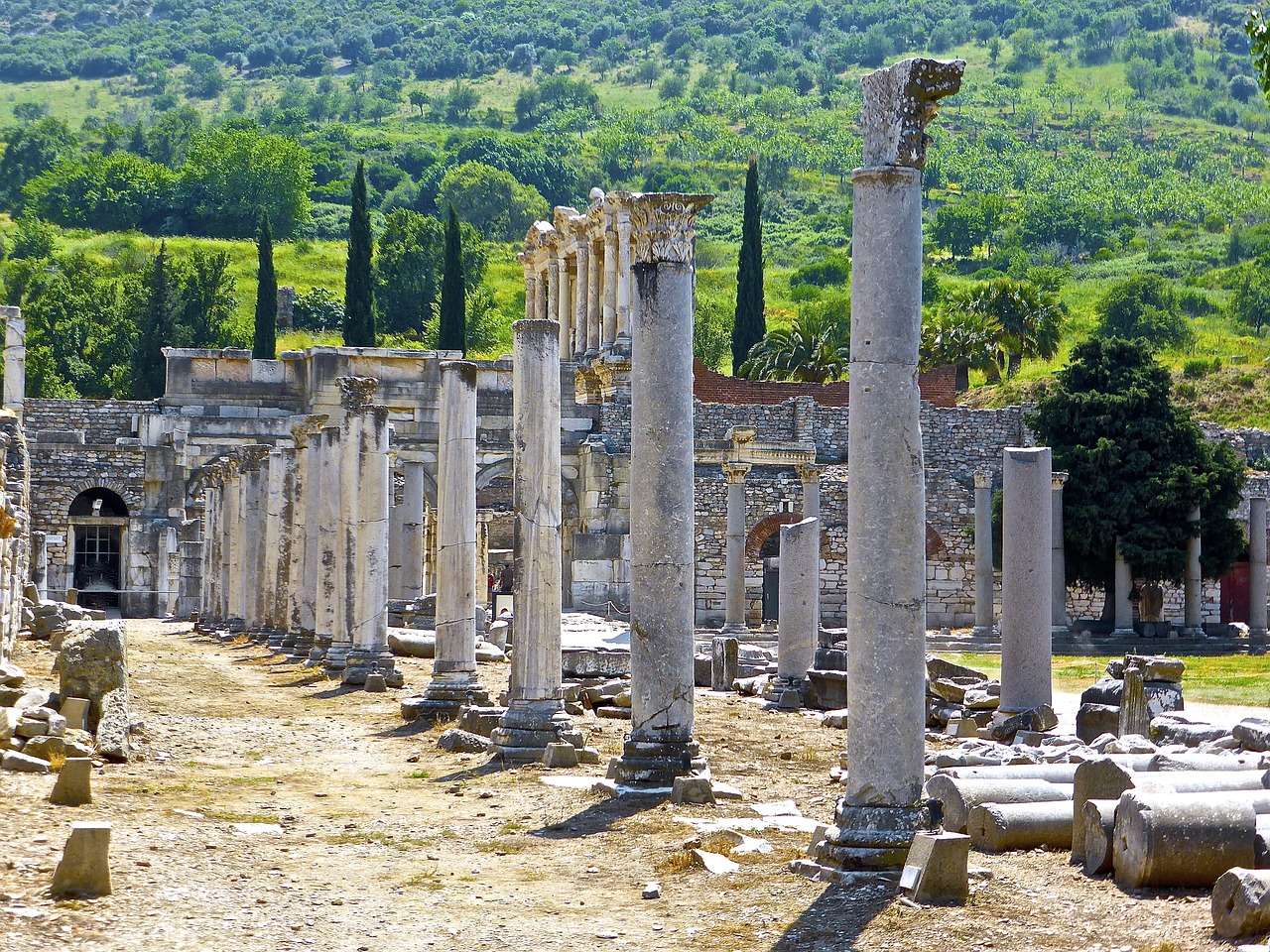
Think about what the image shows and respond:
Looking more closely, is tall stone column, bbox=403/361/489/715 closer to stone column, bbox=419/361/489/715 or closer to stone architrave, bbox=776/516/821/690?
stone column, bbox=419/361/489/715

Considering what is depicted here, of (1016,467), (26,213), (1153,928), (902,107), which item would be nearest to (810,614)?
(1016,467)

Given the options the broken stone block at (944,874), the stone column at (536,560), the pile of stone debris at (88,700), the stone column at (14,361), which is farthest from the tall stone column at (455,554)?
the stone column at (14,361)

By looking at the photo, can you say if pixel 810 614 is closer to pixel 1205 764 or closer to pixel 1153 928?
pixel 1205 764

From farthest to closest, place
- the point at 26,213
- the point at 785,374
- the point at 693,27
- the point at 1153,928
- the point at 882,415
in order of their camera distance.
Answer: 1. the point at 693,27
2. the point at 26,213
3. the point at 785,374
4. the point at 882,415
5. the point at 1153,928

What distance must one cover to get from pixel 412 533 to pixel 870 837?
2559 cm

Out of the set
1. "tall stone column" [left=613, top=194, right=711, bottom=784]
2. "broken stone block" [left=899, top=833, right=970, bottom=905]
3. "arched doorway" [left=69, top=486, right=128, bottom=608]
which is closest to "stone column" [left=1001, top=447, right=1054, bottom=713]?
"tall stone column" [left=613, top=194, right=711, bottom=784]

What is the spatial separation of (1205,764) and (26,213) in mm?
95990

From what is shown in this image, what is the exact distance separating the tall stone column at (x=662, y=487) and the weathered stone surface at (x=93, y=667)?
15.1ft

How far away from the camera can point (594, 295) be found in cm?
4969

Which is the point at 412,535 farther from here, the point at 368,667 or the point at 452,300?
the point at 452,300

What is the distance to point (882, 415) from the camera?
10.1 meters

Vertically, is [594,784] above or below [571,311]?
below

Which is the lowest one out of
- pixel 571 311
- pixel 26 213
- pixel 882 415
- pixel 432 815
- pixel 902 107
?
pixel 432 815

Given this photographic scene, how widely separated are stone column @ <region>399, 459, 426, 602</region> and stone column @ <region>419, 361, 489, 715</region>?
1519 centimetres
